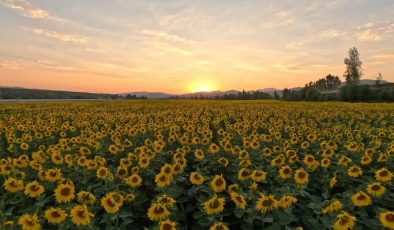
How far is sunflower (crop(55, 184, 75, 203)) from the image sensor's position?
4895mm

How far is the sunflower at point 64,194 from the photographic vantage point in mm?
4895

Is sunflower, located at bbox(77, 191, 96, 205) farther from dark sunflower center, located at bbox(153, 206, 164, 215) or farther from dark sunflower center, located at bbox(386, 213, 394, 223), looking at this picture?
dark sunflower center, located at bbox(386, 213, 394, 223)

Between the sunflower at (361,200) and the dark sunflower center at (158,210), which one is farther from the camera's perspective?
the sunflower at (361,200)

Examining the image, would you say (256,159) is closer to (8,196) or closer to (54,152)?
(54,152)

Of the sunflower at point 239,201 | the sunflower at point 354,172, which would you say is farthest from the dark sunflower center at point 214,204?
the sunflower at point 354,172

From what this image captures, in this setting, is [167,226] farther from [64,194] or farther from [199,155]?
[199,155]

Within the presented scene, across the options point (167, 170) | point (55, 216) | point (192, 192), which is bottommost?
point (192, 192)

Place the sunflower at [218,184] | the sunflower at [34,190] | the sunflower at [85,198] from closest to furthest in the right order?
the sunflower at [85,198] → the sunflower at [34,190] → the sunflower at [218,184]

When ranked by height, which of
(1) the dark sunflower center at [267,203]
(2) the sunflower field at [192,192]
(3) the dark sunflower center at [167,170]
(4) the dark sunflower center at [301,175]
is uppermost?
(3) the dark sunflower center at [167,170]

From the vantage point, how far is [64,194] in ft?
16.2

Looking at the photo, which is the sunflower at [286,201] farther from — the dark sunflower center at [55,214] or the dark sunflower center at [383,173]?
the dark sunflower center at [55,214]

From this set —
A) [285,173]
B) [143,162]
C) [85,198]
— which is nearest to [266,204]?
[285,173]

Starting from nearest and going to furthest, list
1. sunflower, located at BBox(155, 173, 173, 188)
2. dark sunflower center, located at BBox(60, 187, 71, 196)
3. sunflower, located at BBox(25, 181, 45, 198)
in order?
1. dark sunflower center, located at BBox(60, 187, 71, 196)
2. sunflower, located at BBox(25, 181, 45, 198)
3. sunflower, located at BBox(155, 173, 173, 188)

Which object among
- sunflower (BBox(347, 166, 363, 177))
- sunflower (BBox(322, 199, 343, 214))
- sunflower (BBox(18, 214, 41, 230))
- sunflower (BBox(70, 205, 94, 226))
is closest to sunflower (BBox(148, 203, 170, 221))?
sunflower (BBox(70, 205, 94, 226))
